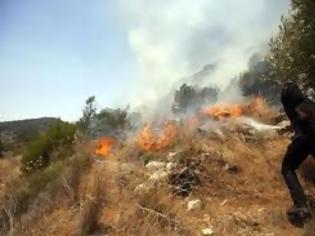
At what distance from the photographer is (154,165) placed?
16.3 m

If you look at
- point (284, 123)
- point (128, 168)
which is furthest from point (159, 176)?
point (284, 123)

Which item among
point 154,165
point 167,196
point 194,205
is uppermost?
point 154,165

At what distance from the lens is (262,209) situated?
1152cm

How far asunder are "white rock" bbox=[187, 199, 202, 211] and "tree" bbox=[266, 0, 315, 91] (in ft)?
15.2

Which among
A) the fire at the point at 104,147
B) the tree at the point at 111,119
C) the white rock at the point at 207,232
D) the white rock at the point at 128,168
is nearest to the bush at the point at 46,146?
the fire at the point at 104,147

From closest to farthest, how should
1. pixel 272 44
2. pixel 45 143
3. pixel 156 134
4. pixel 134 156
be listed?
1. pixel 272 44
2. pixel 134 156
3. pixel 156 134
4. pixel 45 143

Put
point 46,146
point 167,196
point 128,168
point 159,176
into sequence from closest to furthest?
point 167,196 < point 159,176 < point 128,168 < point 46,146

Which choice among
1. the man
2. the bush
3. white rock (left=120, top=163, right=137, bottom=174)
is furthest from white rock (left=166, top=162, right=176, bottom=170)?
the bush

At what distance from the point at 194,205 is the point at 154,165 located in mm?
4152

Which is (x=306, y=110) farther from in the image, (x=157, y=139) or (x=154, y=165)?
(x=157, y=139)

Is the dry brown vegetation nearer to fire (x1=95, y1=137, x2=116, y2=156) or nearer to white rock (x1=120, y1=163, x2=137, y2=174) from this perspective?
white rock (x1=120, y1=163, x2=137, y2=174)

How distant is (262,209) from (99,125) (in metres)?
34.3

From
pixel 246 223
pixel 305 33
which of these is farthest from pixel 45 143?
pixel 246 223

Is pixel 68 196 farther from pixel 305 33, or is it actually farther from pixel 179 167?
pixel 305 33
